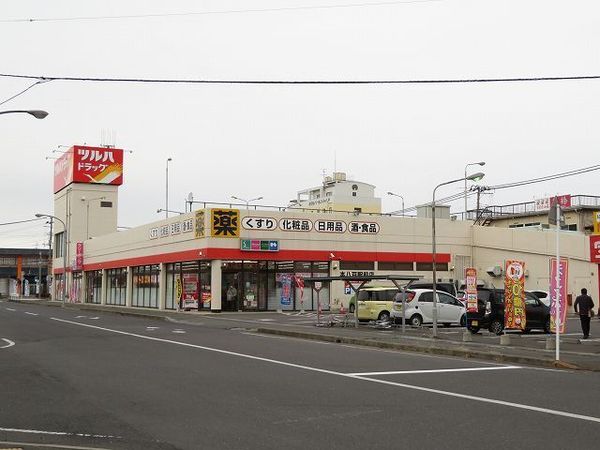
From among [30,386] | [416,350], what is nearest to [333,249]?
[416,350]

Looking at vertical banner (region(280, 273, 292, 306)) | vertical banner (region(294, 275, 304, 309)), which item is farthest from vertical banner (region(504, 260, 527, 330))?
vertical banner (region(280, 273, 292, 306))

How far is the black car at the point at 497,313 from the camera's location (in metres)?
24.1

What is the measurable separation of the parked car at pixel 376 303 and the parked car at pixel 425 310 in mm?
987

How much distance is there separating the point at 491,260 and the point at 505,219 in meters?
19.3

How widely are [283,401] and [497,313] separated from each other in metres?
16.3

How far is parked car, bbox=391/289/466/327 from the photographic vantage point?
89.0ft

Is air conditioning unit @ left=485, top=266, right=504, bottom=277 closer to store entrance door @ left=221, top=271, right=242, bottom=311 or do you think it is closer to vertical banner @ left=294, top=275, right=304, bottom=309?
vertical banner @ left=294, top=275, right=304, bottom=309

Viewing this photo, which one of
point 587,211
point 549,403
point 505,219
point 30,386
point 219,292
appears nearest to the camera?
point 549,403

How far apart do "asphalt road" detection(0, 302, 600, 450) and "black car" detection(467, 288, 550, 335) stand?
310 inches

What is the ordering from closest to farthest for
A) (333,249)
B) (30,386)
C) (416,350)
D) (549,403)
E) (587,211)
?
1. (549,403)
2. (30,386)
3. (416,350)
4. (333,249)
5. (587,211)

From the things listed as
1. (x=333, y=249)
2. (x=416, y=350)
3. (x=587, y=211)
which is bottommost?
(x=416, y=350)

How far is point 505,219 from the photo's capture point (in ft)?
210

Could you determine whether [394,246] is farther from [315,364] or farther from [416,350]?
[315,364]

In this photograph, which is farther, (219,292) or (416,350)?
(219,292)
